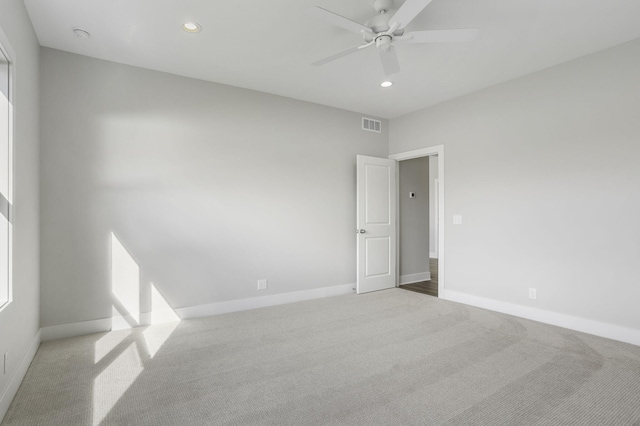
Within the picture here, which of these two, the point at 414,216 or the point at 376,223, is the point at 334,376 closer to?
the point at 376,223

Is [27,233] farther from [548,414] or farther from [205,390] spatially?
[548,414]

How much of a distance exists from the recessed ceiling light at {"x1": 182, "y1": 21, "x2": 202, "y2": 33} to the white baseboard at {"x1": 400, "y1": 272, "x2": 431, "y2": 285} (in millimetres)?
4575

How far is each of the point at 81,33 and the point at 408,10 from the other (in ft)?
9.15

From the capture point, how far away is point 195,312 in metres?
3.76

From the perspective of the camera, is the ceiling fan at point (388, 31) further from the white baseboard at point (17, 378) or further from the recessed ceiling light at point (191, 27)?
the white baseboard at point (17, 378)

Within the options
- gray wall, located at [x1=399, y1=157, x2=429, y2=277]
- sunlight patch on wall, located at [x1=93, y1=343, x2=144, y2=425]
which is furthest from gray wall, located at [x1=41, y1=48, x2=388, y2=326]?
gray wall, located at [x1=399, y1=157, x2=429, y2=277]

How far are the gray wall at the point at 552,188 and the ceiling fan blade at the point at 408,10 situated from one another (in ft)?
7.73

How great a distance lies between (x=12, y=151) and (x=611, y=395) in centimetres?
429

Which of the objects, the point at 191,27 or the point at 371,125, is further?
the point at 371,125

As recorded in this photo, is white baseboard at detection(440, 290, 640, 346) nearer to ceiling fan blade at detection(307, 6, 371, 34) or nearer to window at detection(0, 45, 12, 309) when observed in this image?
ceiling fan blade at detection(307, 6, 371, 34)

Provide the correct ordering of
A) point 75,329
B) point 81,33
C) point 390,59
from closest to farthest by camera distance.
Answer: point 390,59 < point 81,33 < point 75,329

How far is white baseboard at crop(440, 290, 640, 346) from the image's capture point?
9.92ft

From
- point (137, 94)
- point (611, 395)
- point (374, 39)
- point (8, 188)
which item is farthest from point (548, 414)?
point (137, 94)

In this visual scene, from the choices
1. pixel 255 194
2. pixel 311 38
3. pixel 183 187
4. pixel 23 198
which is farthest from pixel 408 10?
pixel 23 198
